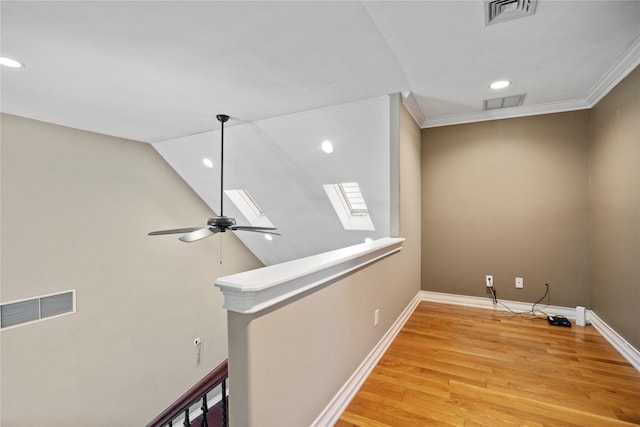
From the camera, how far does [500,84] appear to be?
259 cm

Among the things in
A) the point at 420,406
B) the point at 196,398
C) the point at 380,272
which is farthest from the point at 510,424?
the point at 196,398

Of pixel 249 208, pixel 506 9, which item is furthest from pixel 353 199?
pixel 506 9

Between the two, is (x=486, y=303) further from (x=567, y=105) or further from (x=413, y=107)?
(x=413, y=107)

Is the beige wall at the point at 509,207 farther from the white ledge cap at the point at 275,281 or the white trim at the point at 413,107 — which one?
the white ledge cap at the point at 275,281

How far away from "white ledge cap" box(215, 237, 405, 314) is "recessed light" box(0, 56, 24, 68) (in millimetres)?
2361

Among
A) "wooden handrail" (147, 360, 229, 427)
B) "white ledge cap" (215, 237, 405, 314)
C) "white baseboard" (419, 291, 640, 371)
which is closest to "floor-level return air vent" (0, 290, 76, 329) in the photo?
"wooden handrail" (147, 360, 229, 427)

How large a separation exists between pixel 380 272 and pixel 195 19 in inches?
80.6

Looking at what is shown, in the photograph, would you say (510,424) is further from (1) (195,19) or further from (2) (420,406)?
(1) (195,19)

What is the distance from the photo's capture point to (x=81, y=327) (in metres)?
3.60

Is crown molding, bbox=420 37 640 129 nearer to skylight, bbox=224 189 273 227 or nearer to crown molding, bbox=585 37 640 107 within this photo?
crown molding, bbox=585 37 640 107

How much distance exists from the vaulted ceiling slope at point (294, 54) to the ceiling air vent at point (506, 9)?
1.4 inches

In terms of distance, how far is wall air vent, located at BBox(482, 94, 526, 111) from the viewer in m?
2.93

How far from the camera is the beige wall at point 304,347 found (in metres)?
1.06

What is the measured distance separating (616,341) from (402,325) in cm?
172
